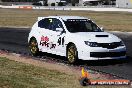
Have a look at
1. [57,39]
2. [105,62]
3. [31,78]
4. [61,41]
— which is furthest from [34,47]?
[31,78]

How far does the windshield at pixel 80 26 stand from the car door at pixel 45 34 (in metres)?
0.99

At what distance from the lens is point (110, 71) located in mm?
13258

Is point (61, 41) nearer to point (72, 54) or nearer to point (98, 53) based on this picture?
point (72, 54)

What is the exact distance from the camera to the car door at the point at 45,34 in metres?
16.3

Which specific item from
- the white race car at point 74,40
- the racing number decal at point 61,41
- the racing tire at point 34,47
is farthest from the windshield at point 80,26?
the racing tire at point 34,47

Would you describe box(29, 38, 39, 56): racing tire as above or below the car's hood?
below

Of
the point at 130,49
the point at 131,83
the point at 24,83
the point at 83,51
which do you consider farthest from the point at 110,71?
the point at 130,49

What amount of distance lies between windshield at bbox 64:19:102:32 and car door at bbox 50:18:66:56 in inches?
12.0

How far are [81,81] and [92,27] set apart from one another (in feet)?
20.1

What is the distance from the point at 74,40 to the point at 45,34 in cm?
216

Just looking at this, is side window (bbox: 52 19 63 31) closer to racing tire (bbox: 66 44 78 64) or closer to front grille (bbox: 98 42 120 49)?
racing tire (bbox: 66 44 78 64)

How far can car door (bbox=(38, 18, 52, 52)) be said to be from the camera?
1628 cm

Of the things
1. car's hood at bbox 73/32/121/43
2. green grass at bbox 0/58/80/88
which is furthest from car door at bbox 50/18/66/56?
green grass at bbox 0/58/80/88

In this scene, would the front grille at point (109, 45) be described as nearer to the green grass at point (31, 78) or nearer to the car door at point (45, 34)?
the green grass at point (31, 78)
